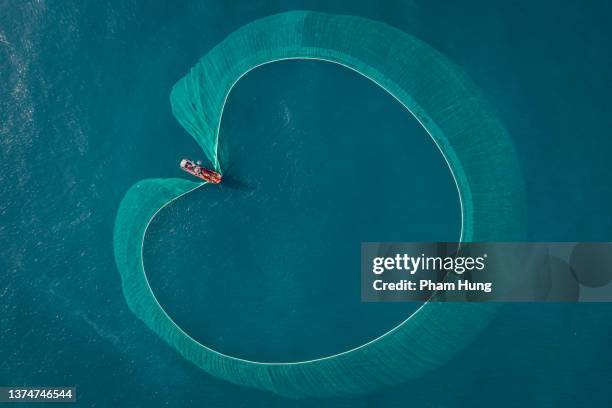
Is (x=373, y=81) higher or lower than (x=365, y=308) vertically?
higher

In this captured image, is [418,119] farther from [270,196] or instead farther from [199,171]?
[199,171]

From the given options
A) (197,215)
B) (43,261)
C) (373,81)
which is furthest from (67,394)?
(373,81)

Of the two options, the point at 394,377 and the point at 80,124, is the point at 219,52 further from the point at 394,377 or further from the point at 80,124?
the point at 394,377

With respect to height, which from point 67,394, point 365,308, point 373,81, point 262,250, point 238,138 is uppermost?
point 373,81

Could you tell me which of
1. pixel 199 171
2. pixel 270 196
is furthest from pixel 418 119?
pixel 199 171
